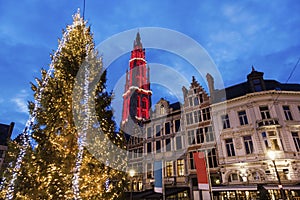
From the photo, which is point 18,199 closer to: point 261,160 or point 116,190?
point 116,190

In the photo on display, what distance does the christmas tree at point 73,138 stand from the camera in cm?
719

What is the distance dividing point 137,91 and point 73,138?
47.1m

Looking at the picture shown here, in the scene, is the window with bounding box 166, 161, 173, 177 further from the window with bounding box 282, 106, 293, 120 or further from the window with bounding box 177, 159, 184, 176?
the window with bounding box 282, 106, 293, 120

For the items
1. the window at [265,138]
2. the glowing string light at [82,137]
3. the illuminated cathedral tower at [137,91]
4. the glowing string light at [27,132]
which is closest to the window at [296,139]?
the window at [265,138]

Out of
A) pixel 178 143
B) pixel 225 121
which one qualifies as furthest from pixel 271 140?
pixel 178 143

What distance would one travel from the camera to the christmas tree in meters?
7.19

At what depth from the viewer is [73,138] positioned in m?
8.23

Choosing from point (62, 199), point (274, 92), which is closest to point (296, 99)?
point (274, 92)

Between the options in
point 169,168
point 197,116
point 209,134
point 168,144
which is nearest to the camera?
point 209,134

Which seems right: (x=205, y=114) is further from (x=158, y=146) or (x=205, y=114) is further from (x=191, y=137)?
(x=158, y=146)

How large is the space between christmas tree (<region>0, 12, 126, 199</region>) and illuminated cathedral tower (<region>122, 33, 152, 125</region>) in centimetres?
3808

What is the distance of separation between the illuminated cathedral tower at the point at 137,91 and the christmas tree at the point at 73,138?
38079 mm

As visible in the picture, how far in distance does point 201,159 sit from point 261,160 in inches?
298

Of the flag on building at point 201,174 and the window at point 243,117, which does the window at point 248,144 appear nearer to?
the window at point 243,117
